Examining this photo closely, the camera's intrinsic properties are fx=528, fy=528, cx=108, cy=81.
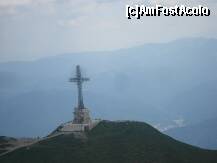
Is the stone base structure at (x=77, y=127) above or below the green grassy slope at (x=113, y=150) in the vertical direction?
above

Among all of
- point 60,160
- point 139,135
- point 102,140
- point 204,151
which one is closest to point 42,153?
point 60,160

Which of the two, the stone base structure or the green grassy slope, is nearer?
the green grassy slope

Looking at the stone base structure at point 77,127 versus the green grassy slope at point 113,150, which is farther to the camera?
the stone base structure at point 77,127

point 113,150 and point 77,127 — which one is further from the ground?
point 77,127

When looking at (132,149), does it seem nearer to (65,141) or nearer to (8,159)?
(65,141)

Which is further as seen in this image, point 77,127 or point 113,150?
point 77,127

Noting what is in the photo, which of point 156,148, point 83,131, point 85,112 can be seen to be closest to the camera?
point 156,148

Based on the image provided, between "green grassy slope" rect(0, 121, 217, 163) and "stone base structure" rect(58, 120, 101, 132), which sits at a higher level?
"stone base structure" rect(58, 120, 101, 132)

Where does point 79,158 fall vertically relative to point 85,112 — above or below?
below
